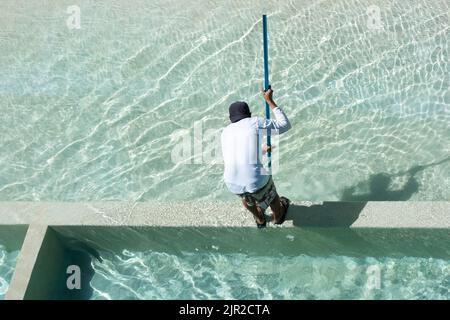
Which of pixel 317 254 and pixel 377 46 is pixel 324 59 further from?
pixel 317 254

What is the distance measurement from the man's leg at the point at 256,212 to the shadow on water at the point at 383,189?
1.17m

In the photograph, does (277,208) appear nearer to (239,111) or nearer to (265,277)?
(265,277)

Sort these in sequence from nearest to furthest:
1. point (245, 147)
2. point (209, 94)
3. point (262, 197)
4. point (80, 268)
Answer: point (245, 147)
point (262, 197)
point (80, 268)
point (209, 94)

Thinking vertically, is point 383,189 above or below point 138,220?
above

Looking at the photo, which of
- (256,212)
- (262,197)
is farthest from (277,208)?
(262,197)

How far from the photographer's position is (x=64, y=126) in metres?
6.26

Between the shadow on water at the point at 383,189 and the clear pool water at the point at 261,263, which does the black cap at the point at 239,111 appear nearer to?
the clear pool water at the point at 261,263

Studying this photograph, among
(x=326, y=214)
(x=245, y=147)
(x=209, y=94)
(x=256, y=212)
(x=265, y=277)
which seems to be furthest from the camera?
(x=209, y=94)

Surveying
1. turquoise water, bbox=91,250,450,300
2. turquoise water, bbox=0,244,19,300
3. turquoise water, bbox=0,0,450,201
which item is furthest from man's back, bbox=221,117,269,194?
turquoise water, bbox=0,244,19,300

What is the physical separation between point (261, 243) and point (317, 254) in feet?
1.51

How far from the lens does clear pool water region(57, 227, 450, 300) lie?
4.77 meters

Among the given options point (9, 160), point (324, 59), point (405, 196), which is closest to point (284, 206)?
point (405, 196)

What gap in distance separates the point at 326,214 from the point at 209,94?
224 centimetres

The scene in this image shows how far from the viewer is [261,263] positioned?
495cm
